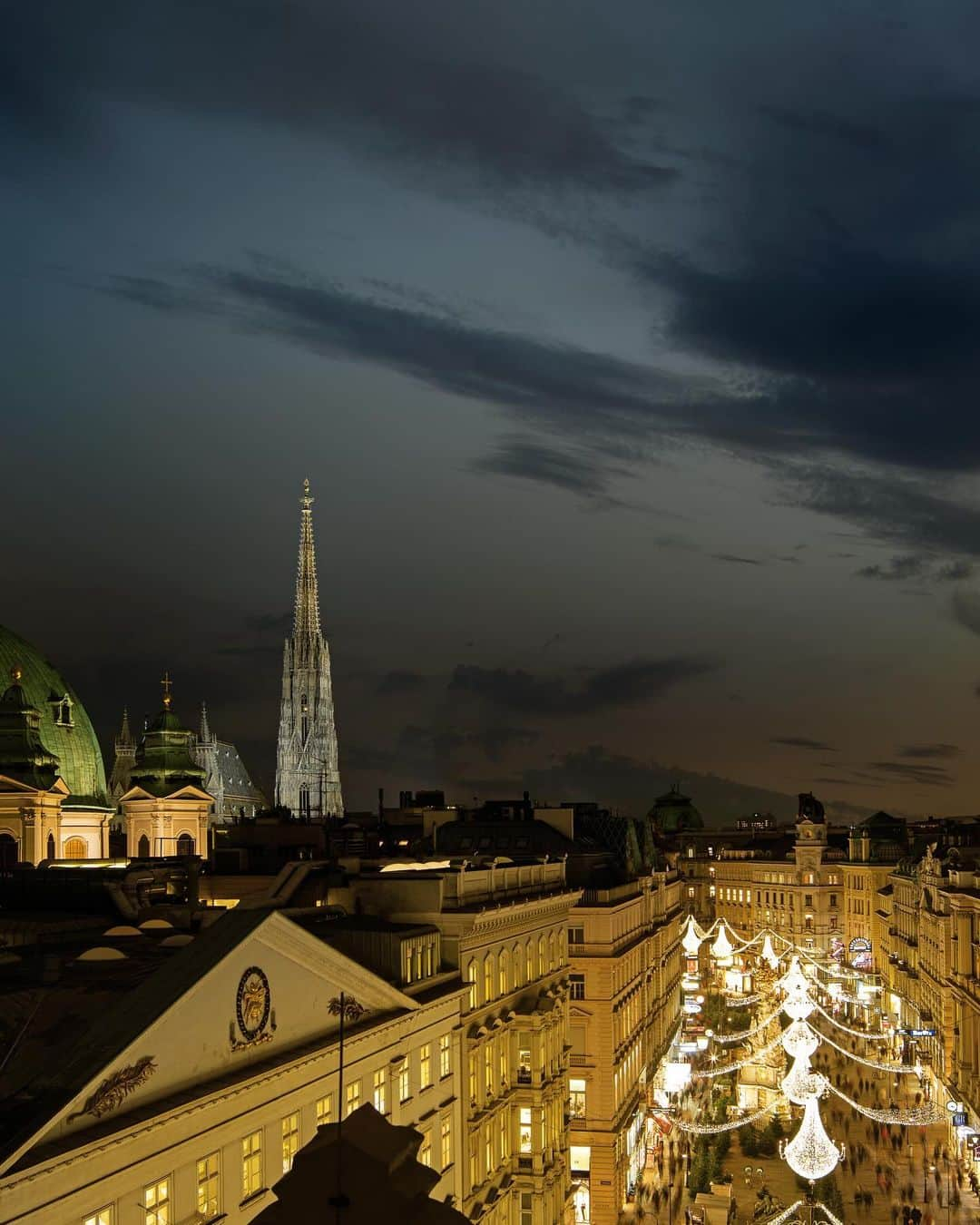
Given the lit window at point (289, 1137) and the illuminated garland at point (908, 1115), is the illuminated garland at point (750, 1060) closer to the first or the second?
the illuminated garland at point (908, 1115)

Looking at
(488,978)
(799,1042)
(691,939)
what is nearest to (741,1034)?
(691,939)

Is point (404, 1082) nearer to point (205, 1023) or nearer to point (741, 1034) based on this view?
point (205, 1023)

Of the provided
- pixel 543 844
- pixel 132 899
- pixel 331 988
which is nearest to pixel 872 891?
pixel 543 844

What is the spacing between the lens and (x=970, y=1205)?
250ft

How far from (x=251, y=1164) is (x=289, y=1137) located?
195cm

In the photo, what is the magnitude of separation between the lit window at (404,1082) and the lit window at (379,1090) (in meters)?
1.23

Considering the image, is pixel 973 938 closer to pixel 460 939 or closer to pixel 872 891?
pixel 460 939

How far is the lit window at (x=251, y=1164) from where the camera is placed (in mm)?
29312

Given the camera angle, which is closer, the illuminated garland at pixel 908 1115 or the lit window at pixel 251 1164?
the lit window at pixel 251 1164

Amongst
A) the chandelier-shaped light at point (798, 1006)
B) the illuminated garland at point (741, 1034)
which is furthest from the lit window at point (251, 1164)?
the illuminated garland at point (741, 1034)

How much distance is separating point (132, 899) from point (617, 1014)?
30136 millimetres

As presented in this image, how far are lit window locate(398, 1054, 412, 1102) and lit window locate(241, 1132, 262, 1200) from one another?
9.29 metres

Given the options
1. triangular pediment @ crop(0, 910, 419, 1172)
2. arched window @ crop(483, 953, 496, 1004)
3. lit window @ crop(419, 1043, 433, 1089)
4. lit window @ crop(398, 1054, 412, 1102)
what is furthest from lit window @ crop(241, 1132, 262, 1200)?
arched window @ crop(483, 953, 496, 1004)

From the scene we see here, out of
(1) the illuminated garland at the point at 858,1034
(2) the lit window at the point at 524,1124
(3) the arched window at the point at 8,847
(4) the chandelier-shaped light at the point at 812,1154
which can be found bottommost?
(1) the illuminated garland at the point at 858,1034
